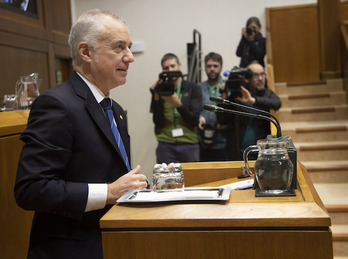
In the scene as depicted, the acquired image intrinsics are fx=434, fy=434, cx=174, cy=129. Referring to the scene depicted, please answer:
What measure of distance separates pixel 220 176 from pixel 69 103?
26.1 inches

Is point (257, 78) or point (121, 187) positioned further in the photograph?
point (257, 78)

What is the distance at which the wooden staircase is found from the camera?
3631mm

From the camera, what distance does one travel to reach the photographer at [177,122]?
3.98m

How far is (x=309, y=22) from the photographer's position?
6.96 meters

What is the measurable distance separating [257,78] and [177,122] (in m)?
0.84

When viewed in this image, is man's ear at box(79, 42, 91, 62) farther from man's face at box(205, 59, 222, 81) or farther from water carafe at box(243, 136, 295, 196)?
man's face at box(205, 59, 222, 81)

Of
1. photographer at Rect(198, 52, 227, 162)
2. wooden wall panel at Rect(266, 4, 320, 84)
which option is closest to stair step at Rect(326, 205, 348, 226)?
photographer at Rect(198, 52, 227, 162)

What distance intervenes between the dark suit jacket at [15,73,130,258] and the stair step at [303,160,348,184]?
3.24 meters

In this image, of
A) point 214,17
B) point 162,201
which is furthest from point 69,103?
point 214,17

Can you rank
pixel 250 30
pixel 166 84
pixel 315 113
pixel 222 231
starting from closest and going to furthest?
pixel 222 231, pixel 166 84, pixel 250 30, pixel 315 113

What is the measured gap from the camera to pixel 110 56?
149cm

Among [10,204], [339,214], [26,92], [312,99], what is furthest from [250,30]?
[10,204]

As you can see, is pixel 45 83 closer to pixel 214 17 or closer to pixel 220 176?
pixel 214 17

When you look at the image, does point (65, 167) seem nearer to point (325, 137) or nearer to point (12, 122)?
point (12, 122)
